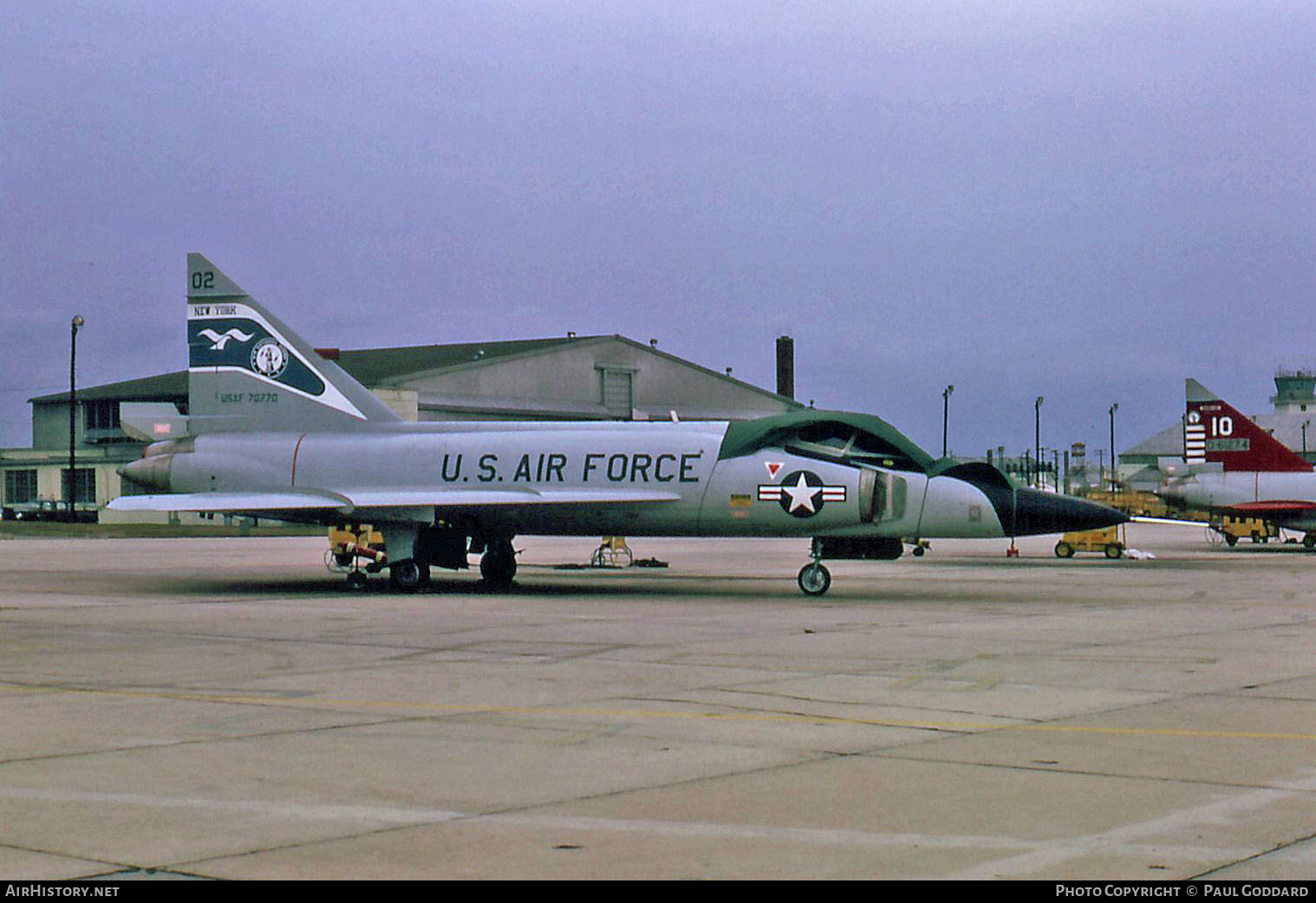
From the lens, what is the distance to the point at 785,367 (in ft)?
352

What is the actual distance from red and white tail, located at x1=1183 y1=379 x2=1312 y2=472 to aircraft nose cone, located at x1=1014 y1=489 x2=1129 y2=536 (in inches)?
1085

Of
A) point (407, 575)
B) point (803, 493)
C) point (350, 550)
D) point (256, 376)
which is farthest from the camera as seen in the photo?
point (350, 550)

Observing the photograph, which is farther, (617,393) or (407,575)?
(617,393)

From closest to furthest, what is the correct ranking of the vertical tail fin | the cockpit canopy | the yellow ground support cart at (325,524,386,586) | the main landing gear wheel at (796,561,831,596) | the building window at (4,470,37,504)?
the cockpit canopy < the main landing gear wheel at (796,561,831,596) < the vertical tail fin < the yellow ground support cart at (325,524,386,586) < the building window at (4,470,37,504)

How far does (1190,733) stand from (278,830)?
5.52 metres

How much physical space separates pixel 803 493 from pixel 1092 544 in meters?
22.0

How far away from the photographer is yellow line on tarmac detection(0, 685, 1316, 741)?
29.5 ft

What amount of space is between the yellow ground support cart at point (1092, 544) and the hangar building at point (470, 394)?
3839 centimetres

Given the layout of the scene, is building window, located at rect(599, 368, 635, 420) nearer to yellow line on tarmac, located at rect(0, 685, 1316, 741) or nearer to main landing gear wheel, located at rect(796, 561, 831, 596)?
main landing gear wheel, located at rect(796, 561, 831, 596)

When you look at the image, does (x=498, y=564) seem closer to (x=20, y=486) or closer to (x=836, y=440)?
(x=836, y=440)

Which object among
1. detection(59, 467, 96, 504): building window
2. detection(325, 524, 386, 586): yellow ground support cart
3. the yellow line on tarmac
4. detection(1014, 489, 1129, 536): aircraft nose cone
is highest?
detection(59, 467, 96, 504): building window

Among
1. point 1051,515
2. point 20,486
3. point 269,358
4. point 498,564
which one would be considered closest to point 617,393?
point 20,486

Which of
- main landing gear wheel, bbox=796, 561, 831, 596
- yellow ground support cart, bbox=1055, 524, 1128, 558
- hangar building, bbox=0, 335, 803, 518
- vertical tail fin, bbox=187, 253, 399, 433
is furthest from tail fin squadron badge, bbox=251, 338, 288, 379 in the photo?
hangar building, bbox=0, 335, 803, 518
